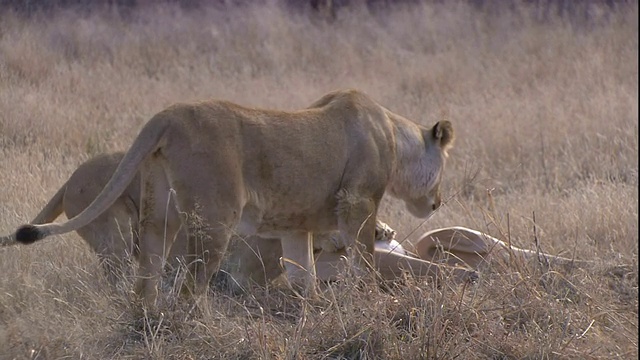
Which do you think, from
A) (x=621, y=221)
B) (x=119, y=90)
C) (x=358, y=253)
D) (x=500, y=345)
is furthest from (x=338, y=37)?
(x=500, y=345)

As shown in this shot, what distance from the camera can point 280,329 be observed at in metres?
4.78

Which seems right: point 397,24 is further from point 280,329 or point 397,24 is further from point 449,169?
point 280,329

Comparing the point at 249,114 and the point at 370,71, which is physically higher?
the point at 249,114

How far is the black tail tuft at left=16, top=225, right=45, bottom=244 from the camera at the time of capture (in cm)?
450

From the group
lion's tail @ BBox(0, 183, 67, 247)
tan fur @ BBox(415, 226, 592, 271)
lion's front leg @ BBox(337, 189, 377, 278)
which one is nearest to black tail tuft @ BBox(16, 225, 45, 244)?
lion's tail @ BBox(0, 183, 67, 247)

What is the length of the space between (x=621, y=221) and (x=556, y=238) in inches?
18.9

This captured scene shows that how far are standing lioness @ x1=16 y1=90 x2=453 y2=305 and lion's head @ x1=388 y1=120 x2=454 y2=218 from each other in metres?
0.01

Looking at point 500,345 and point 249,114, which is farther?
point 249,114

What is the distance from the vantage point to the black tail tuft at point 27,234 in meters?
4.50

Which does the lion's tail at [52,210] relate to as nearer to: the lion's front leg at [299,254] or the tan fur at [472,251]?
the lion's front leg at [299,254]

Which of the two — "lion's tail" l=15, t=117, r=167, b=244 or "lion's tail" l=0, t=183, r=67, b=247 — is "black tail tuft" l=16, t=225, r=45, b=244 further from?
"lion's tail" l=0, t=183, r=67, b=247

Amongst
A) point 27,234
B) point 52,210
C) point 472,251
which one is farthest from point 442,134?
point 27,234

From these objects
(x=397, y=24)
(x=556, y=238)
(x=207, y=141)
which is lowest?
(x=397, y=24)

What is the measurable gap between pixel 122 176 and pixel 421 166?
6.57 feet
